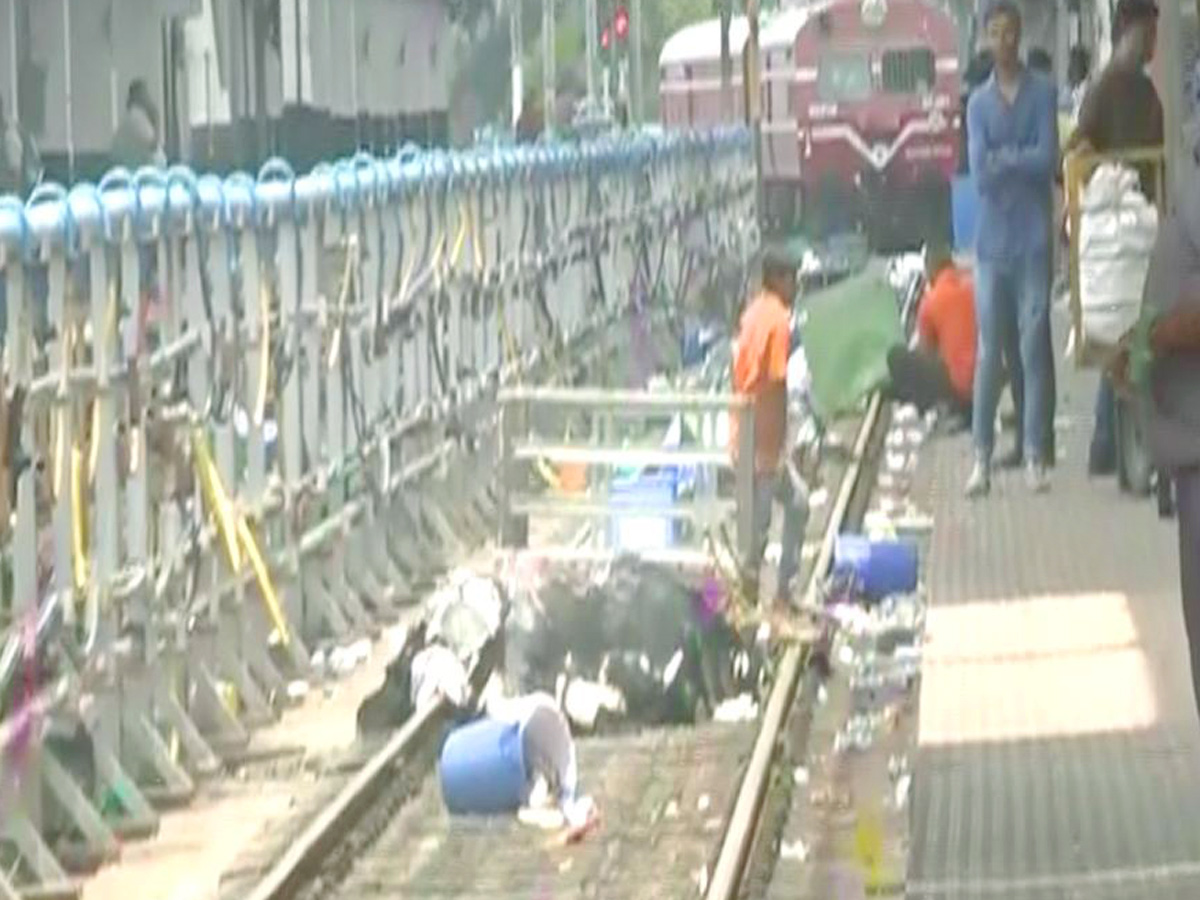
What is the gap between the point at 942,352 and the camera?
68.7ft

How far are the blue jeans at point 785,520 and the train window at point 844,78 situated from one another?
85.6ft

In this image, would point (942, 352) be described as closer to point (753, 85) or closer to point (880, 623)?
point (880, 623)

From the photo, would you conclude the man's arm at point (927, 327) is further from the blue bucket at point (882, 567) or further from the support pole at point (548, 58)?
the support pole at point (548, 58)

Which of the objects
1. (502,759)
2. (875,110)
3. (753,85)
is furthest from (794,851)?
(875,110)

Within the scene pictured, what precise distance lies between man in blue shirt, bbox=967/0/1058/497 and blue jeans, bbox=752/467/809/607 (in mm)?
1022

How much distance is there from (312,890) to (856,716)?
11.1ft

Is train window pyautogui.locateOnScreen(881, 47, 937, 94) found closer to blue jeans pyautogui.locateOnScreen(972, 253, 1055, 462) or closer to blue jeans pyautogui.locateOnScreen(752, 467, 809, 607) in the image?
blue jeans pyautogui.locateOnScreen(972, 253, 1055, 462)

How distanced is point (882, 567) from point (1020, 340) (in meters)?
1.14

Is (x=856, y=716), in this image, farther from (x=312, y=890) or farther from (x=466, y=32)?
(x=466, y=32)

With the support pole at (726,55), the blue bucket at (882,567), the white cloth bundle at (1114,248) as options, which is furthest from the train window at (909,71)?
the white cloth bundle at (1114,248)

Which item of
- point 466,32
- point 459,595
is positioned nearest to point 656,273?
point 466,32

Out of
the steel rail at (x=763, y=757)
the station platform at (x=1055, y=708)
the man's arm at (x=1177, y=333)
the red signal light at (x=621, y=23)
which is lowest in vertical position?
the steel rail at (x=763, y=757)

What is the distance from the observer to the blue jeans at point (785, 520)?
14883mm

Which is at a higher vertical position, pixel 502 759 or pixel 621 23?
pixel 621 23
